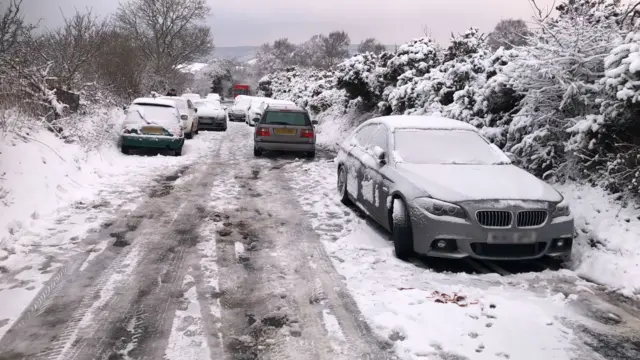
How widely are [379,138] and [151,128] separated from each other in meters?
7.46

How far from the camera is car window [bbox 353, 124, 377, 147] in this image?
7707 mm

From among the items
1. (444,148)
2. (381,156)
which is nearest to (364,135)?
(381,156)

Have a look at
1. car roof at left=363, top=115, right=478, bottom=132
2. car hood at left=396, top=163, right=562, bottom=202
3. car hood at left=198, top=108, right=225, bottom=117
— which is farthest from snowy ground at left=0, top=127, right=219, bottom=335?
car hood at left=198, top=108, right=225, bottom=117

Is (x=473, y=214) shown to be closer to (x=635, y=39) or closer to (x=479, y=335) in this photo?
(x=479, y=335)

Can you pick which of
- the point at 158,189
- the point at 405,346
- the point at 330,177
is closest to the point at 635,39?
the point at 405,346

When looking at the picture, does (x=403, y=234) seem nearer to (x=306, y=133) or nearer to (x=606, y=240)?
(x=606, y=240)

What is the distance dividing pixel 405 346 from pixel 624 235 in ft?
11.4

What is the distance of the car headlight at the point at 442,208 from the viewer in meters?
5.06

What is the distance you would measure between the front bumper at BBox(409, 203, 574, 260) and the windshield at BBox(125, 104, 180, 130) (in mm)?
9163

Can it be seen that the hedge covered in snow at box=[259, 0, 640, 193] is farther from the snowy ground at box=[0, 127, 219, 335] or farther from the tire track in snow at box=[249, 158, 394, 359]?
the snowy ground at box=[0, 127, 219, 335]

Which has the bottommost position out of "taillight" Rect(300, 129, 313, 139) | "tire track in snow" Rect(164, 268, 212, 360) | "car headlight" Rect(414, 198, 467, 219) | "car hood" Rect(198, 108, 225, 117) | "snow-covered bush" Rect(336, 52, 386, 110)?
"tire track in snow" Rect(164, 268, 212, 360)

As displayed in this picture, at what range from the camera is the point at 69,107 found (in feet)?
41.3

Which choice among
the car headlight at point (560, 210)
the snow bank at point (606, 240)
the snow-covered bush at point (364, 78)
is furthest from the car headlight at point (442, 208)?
the snow-covered bush at point (364, 78)

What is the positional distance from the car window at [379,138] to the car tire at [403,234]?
Result: 147 centimetres
